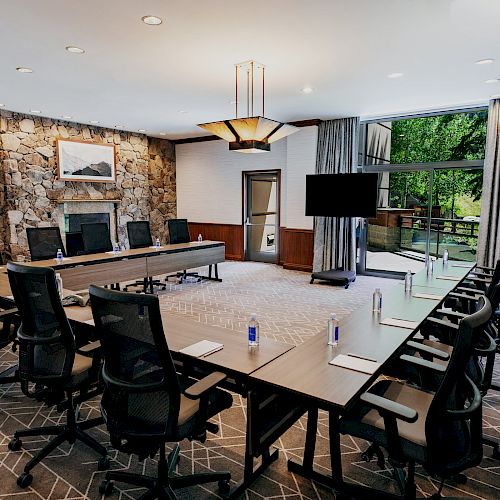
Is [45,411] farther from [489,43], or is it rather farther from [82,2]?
[489,43]

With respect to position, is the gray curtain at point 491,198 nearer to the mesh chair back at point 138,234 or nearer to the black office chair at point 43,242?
the mesh chair back at point 138,234

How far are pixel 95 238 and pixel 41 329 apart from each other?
3818 mm

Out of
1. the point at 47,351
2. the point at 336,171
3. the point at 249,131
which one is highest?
the point at 249,131

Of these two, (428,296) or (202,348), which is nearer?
(202,348)

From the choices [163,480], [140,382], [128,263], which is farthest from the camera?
[128,263]

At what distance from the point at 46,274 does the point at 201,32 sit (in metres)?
2.64

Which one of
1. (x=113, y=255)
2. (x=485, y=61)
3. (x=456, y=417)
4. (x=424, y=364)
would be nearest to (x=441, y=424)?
(x=456, y=417)

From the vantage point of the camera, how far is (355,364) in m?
1.98

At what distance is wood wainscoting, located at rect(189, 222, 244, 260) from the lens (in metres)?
9.27

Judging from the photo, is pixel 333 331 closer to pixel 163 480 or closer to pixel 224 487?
pixel 224 487

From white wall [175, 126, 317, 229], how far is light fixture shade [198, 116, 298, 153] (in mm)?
3132

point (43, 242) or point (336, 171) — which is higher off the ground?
point (336, 171)

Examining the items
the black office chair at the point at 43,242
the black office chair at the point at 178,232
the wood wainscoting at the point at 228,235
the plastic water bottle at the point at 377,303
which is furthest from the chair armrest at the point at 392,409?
the wood wainscoting at the point at 228,235

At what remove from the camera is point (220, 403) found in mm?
1967
